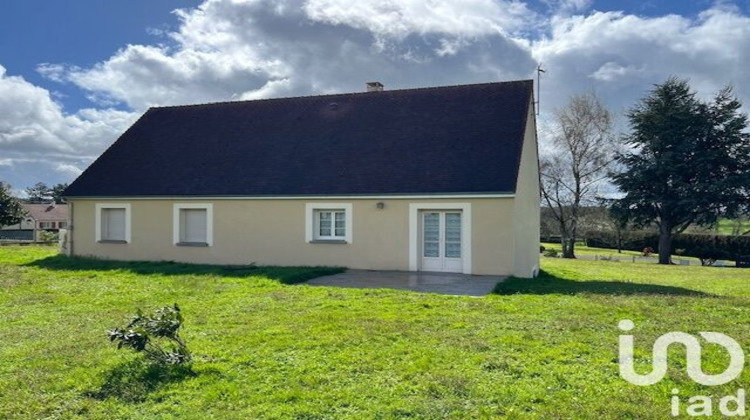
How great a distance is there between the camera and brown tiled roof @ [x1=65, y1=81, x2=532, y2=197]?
15.6 metres

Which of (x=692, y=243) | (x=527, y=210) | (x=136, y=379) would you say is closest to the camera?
(x=136, y=379)

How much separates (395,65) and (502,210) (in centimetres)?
939

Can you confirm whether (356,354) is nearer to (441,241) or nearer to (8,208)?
(441,241)

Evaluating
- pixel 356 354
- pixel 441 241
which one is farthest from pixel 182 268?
pixel 356 354

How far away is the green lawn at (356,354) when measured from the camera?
4.79 meters

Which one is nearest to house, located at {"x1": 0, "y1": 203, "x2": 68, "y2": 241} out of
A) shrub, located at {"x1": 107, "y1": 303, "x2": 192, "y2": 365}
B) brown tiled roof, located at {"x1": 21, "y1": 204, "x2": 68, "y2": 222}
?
brown tiled roof, located at {"x1": 21, "y1": 204, "x2": 68, "y2": 222}

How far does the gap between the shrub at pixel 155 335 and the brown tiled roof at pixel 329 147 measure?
9856mm

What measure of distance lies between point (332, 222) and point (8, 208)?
1492 inches

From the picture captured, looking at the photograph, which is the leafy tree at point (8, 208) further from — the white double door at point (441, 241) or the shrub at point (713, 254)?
the shrub at point (713, 254)

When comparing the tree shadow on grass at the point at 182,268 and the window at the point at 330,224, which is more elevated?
the window at the point at 330,224

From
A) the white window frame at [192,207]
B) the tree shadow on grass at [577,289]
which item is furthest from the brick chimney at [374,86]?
the tree shadow on grass at [577,289]

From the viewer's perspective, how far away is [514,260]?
47.8ft

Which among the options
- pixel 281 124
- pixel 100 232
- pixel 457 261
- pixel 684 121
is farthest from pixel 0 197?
pixel 684 121

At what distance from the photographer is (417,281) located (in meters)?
13.2
